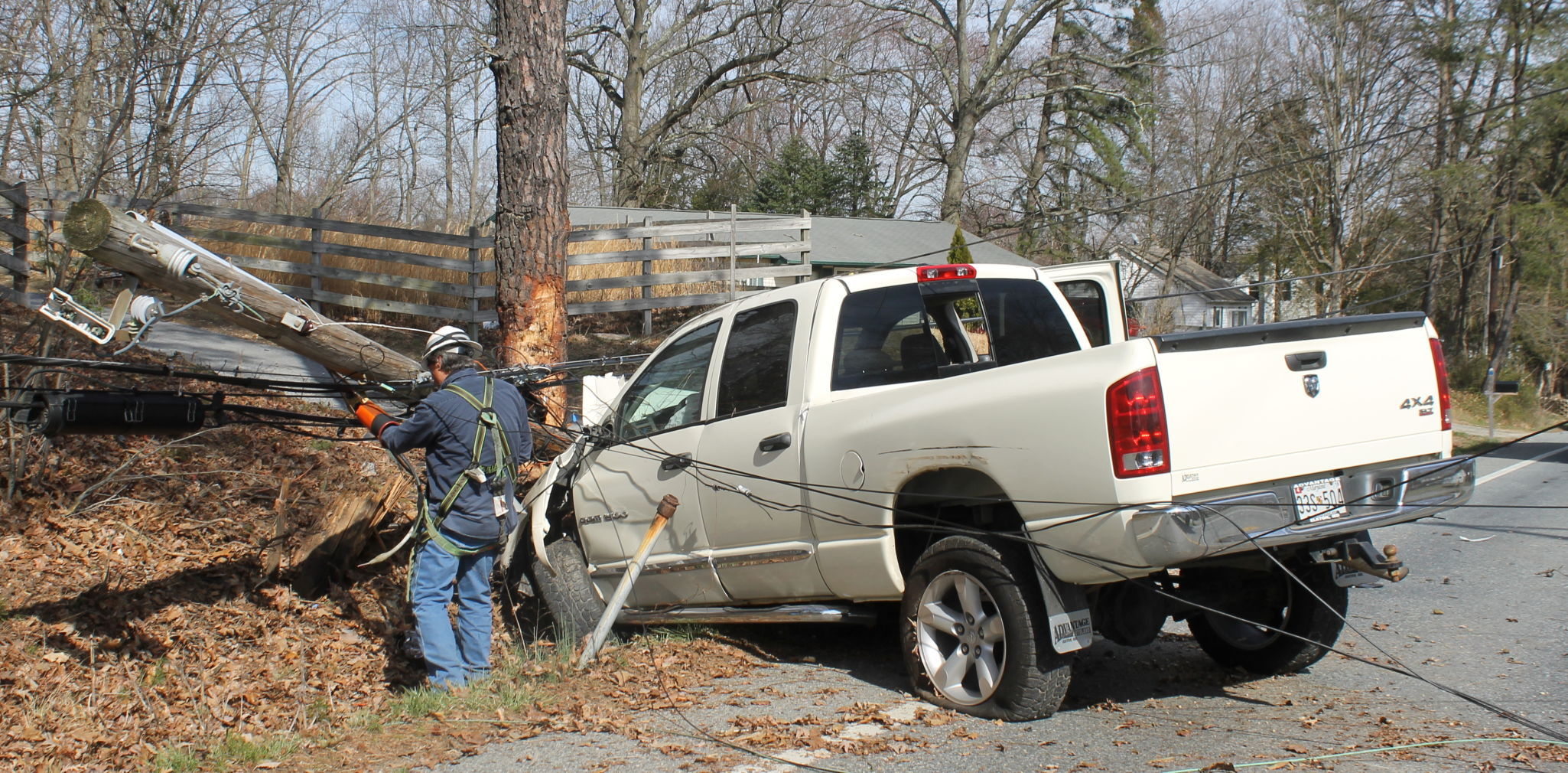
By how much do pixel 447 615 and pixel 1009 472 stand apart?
3.15 metres

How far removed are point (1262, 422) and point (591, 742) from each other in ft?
9.86

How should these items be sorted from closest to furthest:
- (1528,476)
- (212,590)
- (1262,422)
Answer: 1. (1262,422)
2. (212,590)
3. (1528,476)

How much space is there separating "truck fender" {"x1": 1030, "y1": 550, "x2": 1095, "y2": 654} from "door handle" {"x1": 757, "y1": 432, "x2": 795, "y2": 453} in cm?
142

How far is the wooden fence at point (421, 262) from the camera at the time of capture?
49.8 feet

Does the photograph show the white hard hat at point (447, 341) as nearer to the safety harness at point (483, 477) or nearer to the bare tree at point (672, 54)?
the safety harness at point (483, 477)

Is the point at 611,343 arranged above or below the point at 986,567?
above

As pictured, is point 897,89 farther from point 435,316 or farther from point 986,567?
point 986,567

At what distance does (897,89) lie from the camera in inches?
1742

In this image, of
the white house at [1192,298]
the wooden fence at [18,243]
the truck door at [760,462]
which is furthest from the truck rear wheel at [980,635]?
the white house at [1192,298]

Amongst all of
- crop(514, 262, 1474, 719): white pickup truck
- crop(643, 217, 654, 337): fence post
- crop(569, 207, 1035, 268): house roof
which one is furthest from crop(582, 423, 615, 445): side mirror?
crop(569, 207, 1035, 268): house roof

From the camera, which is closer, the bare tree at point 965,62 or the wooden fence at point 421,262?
the wooden fence at point 421,262

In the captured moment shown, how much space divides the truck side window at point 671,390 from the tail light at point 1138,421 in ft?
8.84

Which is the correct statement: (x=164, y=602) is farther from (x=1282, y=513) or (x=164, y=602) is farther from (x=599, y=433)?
(x=1282, y=513)

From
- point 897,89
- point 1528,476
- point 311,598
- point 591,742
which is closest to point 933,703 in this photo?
point 591,742
